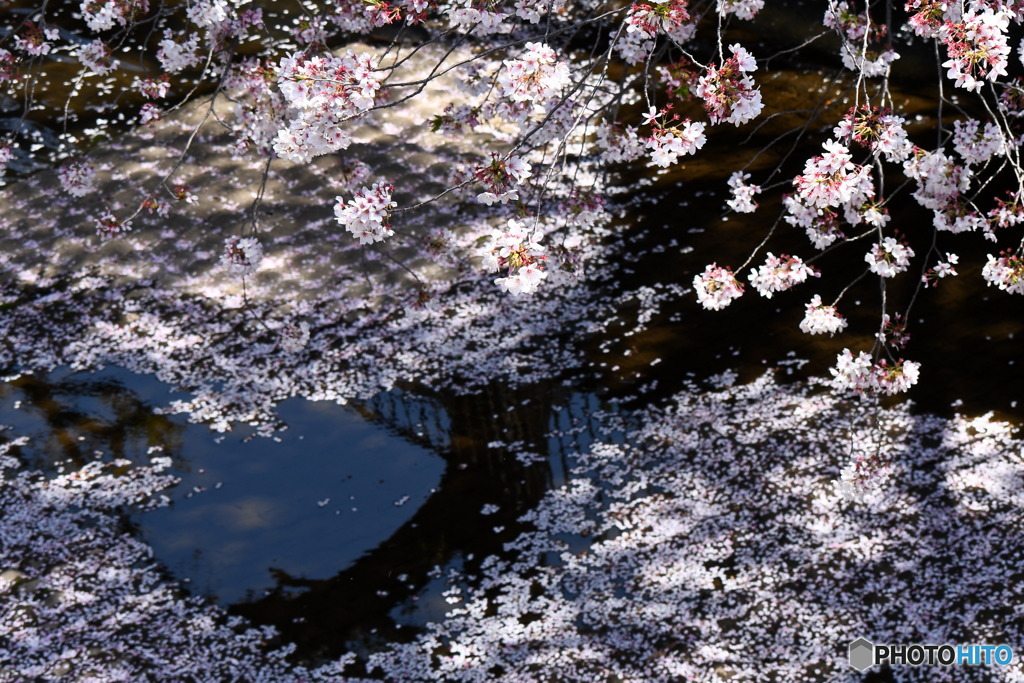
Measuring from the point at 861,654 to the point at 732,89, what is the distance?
7.13 feet

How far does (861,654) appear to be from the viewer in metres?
4.02

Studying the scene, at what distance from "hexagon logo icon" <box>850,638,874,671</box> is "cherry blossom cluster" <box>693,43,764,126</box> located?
2046 millimetres

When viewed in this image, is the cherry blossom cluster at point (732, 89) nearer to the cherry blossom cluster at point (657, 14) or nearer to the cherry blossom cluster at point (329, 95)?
the cherry blossom cluster at point (657, 14)

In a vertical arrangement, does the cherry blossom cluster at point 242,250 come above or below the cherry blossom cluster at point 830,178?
below

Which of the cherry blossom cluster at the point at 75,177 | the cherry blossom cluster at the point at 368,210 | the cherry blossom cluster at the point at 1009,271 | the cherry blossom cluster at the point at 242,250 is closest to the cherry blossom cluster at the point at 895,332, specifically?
the cherry blossom cluster at the point at 1009,271

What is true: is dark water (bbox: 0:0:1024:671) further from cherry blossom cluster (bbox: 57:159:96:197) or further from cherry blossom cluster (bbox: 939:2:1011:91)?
cherry blossom cluster (bbox: 939:2:1011:91)

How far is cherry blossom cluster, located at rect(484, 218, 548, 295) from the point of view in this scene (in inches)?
118

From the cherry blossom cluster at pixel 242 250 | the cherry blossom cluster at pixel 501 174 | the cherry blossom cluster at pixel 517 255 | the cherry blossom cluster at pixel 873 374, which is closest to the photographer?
the cherry blossom cluster at pixel 517 255

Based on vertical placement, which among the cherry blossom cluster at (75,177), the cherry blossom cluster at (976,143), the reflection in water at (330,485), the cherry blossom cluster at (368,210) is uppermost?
the cherry blossom cluster at (75,177)

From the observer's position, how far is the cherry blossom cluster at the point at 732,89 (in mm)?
3432

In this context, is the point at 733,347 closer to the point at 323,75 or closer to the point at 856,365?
the point at 856,365

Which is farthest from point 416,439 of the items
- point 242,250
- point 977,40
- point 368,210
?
point 977,40

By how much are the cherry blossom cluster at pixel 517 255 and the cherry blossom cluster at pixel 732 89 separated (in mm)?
830

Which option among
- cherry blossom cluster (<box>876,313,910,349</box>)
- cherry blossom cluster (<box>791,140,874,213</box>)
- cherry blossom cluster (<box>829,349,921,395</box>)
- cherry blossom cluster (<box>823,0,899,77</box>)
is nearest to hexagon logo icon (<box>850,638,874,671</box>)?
cherry blossom cluster (<box>829,349,921,395</box>)
